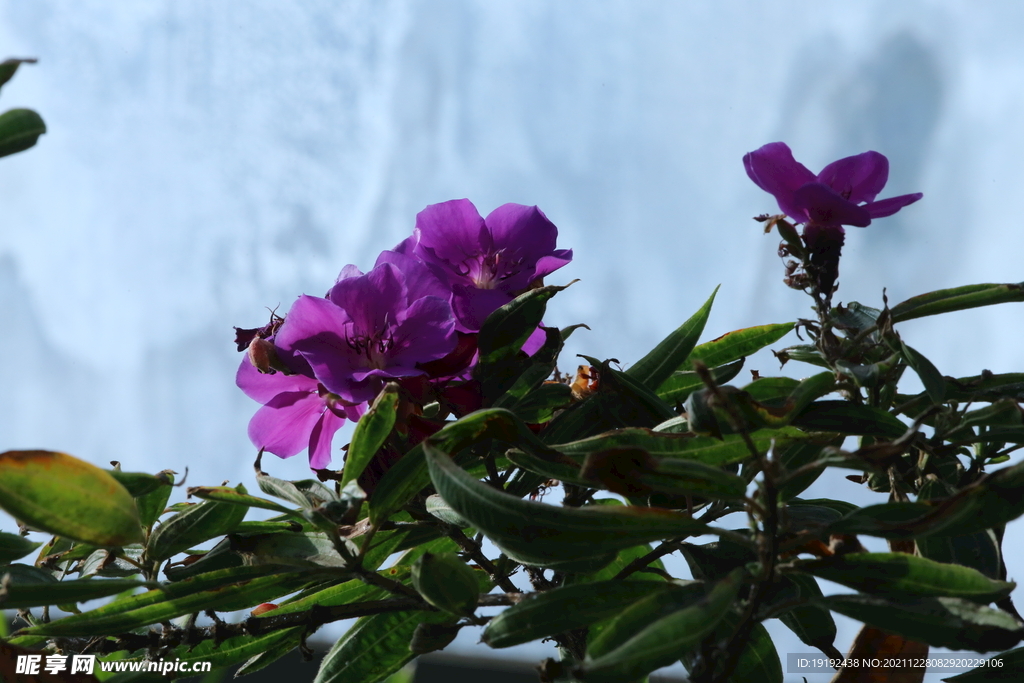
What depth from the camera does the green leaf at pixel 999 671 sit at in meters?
0.91

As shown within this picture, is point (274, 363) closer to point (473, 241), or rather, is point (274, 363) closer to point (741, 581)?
point (473, 241)

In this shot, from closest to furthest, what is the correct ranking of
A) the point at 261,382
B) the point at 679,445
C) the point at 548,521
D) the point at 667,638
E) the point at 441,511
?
the point at 667,638 → the point at 548,521 → the point at 679,445 → the point at 441,511 → the point at 261,382

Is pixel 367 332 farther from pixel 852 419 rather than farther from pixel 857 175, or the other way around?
pixel 857 175

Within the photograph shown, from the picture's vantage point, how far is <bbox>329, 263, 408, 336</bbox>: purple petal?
933mm

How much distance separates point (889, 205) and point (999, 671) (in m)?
0.58

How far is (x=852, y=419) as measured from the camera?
2.85 feet

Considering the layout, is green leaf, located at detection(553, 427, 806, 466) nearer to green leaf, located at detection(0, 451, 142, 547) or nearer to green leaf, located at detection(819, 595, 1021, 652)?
green leaf, located at detection(819, 595, 1021, 652)

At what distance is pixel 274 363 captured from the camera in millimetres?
913

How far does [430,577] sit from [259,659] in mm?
404

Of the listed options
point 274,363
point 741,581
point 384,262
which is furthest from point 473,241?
point 741,581

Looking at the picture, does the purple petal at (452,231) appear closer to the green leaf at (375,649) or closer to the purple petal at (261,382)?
the purple petal at (261,382)

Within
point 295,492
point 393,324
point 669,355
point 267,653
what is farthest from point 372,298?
point 267,653

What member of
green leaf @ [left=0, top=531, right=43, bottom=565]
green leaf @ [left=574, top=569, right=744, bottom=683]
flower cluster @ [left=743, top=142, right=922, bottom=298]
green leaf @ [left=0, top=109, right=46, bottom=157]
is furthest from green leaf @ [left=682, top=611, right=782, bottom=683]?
green leaf @ [left=0, top=109, right=46, bottom=157]

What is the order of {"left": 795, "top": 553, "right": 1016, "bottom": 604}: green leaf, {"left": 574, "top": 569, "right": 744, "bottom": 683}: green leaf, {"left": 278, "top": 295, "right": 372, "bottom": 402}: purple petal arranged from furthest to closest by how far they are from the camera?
{"left": 278, "top": 295, "right": 372, "bottom": 402}: purple petal → {"left": 795, "top": 553, "right": 1016, "bottom": 604}: green leaf → {"left": 574, "top": 569, "right": 744, "bottom": 683}: green leaf
